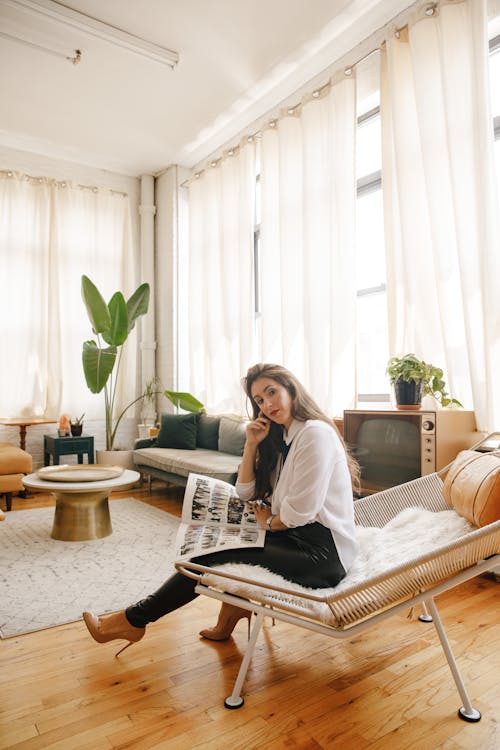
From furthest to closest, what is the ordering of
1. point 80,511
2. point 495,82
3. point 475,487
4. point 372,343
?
point 372,343, point 80,511, point 495,82, point 475,487

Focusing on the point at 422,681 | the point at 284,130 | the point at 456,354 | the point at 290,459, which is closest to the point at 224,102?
the point at 284,130

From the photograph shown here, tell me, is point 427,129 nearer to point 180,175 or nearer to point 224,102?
point 224,102

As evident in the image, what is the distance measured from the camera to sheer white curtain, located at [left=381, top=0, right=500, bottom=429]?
8.93ft

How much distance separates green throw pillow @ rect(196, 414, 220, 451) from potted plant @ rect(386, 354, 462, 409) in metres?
2.20

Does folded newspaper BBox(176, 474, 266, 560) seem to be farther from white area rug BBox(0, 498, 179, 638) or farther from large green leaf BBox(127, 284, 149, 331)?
large green leaf BBox(127, 284, 149, 331)

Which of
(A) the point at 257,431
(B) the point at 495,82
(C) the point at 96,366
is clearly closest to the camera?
(A) the point at 257,431

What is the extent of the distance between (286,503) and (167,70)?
3.69 m

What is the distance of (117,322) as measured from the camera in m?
4.91

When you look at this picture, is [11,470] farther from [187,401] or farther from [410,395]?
[410,395]

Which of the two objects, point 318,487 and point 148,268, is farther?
point 148,268

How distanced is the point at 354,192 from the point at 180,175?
2.79 m

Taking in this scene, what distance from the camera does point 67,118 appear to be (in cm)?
476

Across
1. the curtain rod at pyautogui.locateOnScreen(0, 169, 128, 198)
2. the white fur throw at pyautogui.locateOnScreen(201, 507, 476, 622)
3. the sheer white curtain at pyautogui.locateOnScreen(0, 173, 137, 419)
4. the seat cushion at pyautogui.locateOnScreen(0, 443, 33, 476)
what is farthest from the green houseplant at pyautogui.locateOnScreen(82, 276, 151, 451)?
the white fur throw at pyautogui.locateOnScreen(201, 507, 476, 622)

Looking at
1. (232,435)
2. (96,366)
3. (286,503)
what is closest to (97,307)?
(96,366)
